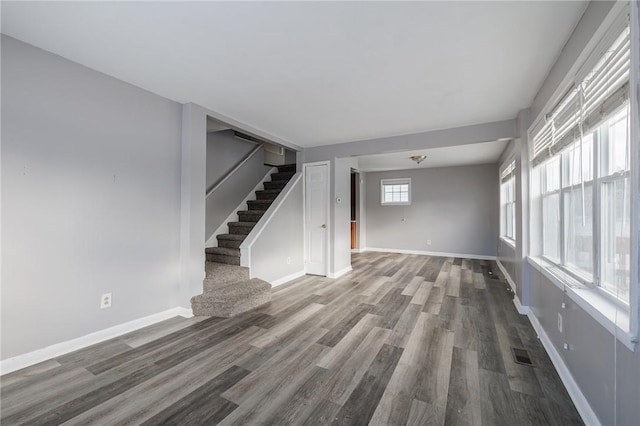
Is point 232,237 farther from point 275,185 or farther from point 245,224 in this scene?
point 275,185

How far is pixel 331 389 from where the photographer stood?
1.74 m

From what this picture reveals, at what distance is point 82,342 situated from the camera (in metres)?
2.21

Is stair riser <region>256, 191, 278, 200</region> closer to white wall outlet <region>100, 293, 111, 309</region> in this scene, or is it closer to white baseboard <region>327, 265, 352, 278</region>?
white baseboard <region>327, 265, 352, 278</region>

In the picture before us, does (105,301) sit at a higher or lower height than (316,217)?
lower

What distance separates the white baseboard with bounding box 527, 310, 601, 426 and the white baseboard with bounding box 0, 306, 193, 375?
3246 millimetres

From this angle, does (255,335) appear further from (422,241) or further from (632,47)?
(422,241)

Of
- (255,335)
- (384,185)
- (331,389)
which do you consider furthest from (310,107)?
(384,185)

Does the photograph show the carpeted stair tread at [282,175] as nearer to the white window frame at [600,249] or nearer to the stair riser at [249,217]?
the stair riser at [249,217]

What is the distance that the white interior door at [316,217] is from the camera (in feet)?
15.5

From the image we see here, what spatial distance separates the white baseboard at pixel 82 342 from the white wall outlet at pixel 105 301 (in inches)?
8.4

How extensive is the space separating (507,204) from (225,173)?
214 inches

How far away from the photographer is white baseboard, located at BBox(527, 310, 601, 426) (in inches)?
56.3

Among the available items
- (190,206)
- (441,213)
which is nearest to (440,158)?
(441,213)

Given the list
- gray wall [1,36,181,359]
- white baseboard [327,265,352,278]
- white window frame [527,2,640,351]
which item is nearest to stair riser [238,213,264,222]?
white baseboard [327,265,352,278]
